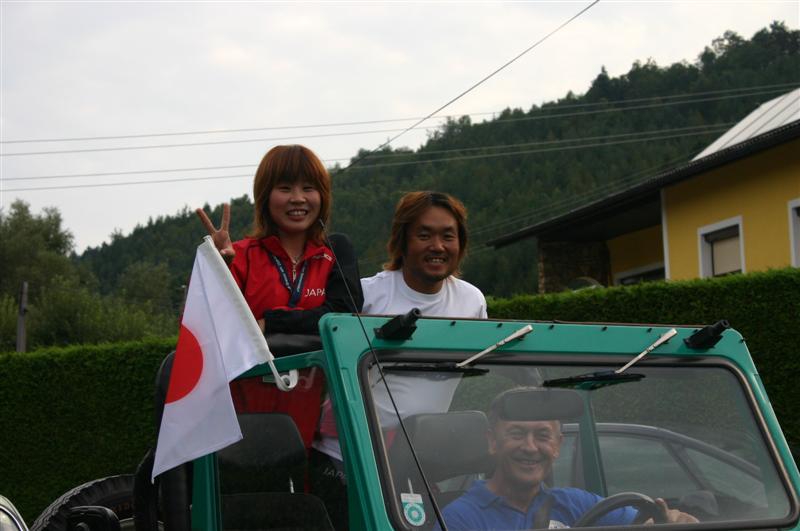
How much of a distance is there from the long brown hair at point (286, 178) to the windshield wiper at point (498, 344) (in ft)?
3.08

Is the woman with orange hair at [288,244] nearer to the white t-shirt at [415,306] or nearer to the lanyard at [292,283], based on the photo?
the lanyard at [292,283]

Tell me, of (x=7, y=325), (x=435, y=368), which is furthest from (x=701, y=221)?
(x=7, y=325)

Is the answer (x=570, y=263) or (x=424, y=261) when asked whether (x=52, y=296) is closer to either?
(x=570, y=263)

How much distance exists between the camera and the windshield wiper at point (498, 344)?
313 cm

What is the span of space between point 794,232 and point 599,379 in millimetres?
14599

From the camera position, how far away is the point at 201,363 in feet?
11.0

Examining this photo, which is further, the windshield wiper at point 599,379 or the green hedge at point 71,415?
the green hedge at point 71,415

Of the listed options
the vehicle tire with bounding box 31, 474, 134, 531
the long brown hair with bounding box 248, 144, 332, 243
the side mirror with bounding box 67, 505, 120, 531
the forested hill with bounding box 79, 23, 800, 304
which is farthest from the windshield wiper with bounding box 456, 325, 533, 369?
the forested hill with bounding box 79, 23, 800, 304

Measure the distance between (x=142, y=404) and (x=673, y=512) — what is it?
12.4 metres

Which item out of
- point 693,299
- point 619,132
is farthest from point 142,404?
point 619,132

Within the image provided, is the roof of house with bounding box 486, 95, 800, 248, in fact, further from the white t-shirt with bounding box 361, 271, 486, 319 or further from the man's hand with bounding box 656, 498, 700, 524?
the man's hand with bounding box 656, 498, 700, 524

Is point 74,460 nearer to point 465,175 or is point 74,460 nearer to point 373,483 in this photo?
point 373,483

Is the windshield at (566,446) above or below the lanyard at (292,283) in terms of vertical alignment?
below

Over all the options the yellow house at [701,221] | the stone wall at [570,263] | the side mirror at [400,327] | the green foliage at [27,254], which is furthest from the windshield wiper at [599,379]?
the green foliage at [27,254]
